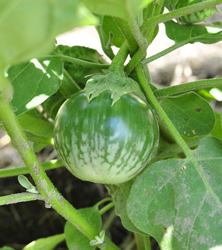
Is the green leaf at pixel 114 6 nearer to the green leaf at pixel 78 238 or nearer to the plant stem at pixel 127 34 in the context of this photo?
the plant stem at pixel 127 34

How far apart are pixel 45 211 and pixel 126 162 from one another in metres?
0.86

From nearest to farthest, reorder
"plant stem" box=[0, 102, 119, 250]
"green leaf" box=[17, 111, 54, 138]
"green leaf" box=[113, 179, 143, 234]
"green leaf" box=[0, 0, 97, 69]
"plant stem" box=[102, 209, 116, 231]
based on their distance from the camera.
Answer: "green leaf" box=[0, 0, 97, 69] < "plant stem" box=[0, 102, 119, 250] < "green leaf" box=[113, 179, 143, 234] < "green leaf" box=[17, 111, 54, 138] < "plant stem" box=[102, 209, 116, 231]

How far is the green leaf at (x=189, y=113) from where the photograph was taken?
65cm

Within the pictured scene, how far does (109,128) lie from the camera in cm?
46

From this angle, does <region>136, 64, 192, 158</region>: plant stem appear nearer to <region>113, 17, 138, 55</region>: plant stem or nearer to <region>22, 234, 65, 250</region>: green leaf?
<region>113, 17, 138, 55</region>: plant stem

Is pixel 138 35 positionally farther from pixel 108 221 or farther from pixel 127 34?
pixel 108 221

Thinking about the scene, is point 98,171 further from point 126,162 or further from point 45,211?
point 45,211

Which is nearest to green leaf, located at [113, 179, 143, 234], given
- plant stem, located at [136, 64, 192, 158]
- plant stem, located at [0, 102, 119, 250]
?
plant stem, located at [0, 102, 119, 250]

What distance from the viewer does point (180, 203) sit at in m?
0.50

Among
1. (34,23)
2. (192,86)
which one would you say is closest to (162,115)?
(192,86)

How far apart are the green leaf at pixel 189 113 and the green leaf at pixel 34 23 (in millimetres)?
492

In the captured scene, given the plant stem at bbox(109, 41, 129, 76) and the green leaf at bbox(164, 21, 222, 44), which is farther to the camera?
the green leaf at bbox(164, 21, 222, 44)

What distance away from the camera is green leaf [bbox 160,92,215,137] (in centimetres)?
65

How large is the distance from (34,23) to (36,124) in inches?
27.4
